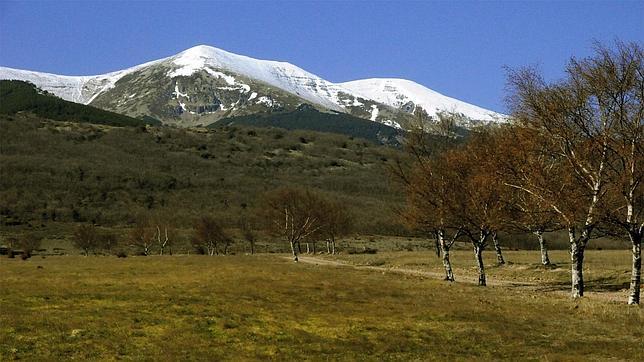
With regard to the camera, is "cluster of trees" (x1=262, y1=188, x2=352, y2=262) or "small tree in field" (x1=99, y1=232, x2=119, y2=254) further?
"small tree in field" (x1=99, y1=232, x2=119, y2=254)

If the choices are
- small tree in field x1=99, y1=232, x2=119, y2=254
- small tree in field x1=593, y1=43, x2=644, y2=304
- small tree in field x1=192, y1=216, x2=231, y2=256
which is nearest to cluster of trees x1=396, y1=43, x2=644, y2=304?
small tree in field x1=593, y1=43, x2=644, y2=304

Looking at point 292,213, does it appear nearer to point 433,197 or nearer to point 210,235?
point 210,235

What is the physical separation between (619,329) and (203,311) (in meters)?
16.8

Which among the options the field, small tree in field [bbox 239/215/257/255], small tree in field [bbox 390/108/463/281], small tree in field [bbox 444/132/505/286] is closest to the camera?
the field

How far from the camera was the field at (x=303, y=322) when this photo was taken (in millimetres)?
18328

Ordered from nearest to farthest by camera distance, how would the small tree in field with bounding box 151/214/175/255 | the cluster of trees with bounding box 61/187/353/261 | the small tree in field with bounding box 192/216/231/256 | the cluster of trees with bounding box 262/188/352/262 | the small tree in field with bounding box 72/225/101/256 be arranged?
the cluster of trees with bounding box 262/188/352/262 → the cluster of trees with bounding box 61/187/353/261 → the small tree in field with bounding box 72/225/101/256 → the small tree in field with bounding box 192/216/231/256 → the small tree in field with bounding box 151/214/175/255


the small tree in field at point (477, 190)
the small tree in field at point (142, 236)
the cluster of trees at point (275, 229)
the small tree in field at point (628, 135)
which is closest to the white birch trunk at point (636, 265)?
the small tree in field at point (628, 135)

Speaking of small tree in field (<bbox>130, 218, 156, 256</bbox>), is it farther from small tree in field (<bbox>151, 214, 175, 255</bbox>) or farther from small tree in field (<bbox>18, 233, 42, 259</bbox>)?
small tree in field (<bbox>18, 233, 42, 259</bbox>)

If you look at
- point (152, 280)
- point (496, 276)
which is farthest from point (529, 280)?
point (152, 280)

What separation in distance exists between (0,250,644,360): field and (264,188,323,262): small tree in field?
179ft

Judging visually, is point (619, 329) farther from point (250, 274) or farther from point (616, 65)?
point (250, 274)

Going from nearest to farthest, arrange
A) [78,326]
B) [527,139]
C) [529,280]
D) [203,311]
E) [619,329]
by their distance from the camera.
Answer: [78,326] < [619,329] < [203,311] < [527,139] < [529,280]

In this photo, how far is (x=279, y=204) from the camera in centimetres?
10162

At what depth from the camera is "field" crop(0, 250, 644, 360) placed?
18.3 metres
